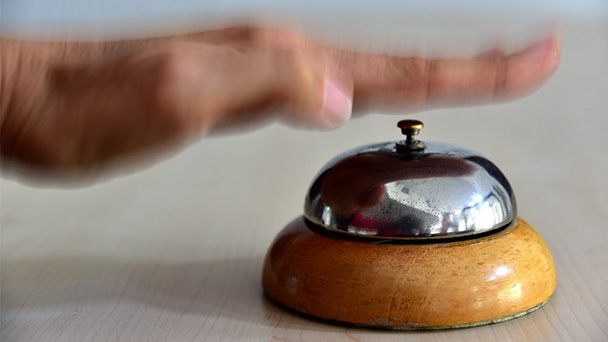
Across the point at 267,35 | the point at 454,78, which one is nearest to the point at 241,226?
A: the point at 267,35

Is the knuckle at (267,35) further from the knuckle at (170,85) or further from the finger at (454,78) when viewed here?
the knuckle at (170,85)

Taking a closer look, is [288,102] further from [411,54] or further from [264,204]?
[264,204]

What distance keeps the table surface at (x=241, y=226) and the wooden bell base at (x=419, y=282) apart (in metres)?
0.01

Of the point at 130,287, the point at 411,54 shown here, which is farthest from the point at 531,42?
the point at 130,287

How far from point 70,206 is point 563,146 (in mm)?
714

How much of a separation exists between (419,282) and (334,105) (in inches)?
5.8

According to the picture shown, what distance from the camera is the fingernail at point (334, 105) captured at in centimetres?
57

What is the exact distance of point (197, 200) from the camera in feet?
3.67

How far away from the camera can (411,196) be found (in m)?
Result: 0.64

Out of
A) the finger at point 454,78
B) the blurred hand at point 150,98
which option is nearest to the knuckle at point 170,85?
the blurred hand at point 150,98

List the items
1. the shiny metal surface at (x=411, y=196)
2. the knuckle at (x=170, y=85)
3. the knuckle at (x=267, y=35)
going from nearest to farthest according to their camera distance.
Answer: the knuckle at (x=170, y=85) < the shiny metal surface at (x=411, y=196) < the knuckle at (x=267, y=35)

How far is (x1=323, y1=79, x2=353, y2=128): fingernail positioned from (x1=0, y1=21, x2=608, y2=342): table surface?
0.16 metres

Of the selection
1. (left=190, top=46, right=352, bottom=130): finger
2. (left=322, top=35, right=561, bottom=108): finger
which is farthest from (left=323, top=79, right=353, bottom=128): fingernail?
(left=322, top=35, right=561, bottom=108): finger

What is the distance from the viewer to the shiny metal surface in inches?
25.2
